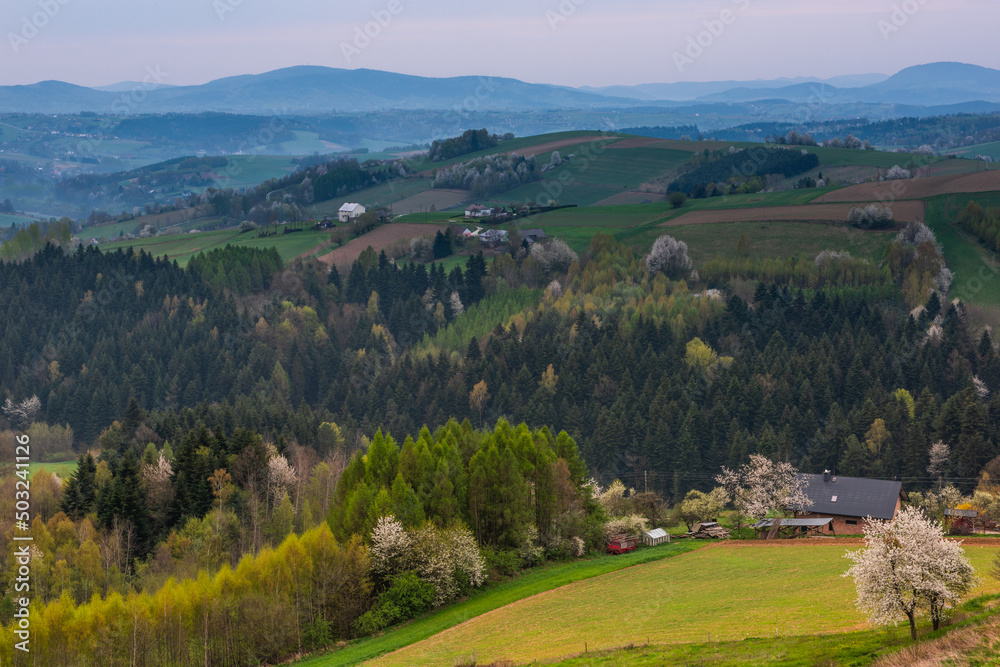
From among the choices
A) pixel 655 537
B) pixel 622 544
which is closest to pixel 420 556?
pixel 622 544

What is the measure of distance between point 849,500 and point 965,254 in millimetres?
91864

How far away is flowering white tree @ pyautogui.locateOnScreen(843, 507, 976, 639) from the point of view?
37.6 metres

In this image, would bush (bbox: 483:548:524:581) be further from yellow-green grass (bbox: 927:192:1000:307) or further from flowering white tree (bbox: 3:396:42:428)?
flowering white tree (bbox: 3:396:42:428)

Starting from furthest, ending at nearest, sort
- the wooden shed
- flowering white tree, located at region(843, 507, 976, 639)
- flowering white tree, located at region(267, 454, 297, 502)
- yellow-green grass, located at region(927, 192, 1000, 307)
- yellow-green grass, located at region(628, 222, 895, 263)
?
yellow-green grass, located at region(628, 222, 895, 263) < yellow-green grass, located at region(927, 192, 1000, 307) < flowering white tree, located at region(267, 454, 297, 502) < the wooden shed < flowering white tree, located at region(843, 507, 976, 639)

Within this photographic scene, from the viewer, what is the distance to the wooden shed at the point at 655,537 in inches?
3127

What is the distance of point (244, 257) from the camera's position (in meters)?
198

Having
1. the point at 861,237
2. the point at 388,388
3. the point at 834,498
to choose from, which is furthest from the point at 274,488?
the point at 861,237

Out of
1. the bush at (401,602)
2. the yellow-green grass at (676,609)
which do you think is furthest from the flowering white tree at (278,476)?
the yellow-green grass at (676,609)

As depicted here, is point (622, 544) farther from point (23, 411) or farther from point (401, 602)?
point (23, 411)

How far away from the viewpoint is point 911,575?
37594 millimetres

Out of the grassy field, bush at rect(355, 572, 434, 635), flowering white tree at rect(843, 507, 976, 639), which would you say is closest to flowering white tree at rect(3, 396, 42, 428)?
bush at rect(355, 572, 434, 635)

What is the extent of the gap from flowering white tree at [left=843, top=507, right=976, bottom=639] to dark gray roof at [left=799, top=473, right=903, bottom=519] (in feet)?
159

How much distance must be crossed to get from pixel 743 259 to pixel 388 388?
2678 inches

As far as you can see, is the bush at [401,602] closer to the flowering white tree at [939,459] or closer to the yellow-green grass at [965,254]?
the flowering white tree at [939,459]
